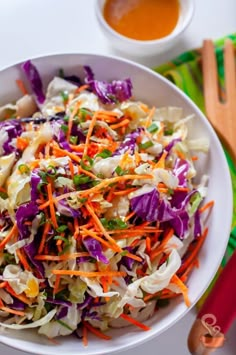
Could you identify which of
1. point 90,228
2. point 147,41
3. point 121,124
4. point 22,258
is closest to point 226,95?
point 147,41

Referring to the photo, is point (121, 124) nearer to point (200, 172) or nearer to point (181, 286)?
point (200, 172)

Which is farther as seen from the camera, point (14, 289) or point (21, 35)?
point (21, 35)

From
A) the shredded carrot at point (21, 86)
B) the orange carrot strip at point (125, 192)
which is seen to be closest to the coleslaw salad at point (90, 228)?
the orange carrot strip at point (125, 192)

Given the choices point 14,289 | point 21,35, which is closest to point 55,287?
point 14,289

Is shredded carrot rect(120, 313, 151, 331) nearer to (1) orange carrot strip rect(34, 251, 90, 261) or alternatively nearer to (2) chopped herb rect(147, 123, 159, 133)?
(1) orange carrot strip rect(34, 251, 90, 261)

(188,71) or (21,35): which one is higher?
(21,35)

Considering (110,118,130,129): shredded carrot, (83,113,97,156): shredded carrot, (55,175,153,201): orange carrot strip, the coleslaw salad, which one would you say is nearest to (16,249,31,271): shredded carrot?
the coleslaw salad

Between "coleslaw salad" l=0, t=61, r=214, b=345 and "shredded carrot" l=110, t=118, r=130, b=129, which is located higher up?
"shredded carrot" l=110, t=118, r=130, b=129

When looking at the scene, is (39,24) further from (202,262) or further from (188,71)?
(202,262)
